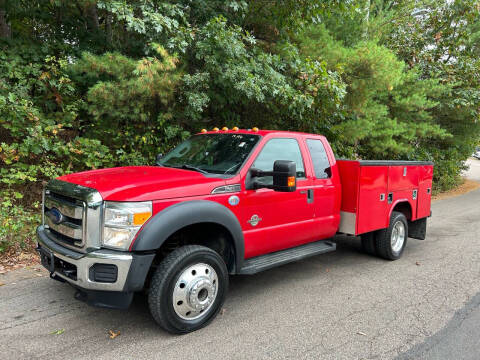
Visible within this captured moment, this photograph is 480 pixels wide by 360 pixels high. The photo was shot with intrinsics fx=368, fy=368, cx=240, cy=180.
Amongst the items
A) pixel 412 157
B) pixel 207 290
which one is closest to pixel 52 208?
pixel 207 290

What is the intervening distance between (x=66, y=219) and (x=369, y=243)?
4.50 metres

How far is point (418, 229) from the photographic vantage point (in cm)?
668

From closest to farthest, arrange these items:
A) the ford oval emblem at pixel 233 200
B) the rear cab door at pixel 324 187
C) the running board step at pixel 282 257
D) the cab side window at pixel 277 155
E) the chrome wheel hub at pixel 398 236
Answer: the ford oval emblem at pixel 233 200 < the running board step at pixel 282 257 < the cab side window at pixel 277 155 < the rear cab door at pixel 324 187 < the chrome wheel hub at pixel 398 236

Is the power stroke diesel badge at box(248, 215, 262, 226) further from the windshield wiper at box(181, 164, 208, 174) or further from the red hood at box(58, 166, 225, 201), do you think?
the windshield wiper at box(181, 164, 208, 174)

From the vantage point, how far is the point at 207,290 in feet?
11.5

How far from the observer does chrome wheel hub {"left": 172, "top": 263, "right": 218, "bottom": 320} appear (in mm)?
3344

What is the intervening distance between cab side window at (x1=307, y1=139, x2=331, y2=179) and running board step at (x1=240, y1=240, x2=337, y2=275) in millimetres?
918

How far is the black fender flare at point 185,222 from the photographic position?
10.3ft

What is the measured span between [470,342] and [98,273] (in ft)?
11.1

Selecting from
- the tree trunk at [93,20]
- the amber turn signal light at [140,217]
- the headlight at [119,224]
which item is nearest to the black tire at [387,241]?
the amber turn signal light at [140,217]

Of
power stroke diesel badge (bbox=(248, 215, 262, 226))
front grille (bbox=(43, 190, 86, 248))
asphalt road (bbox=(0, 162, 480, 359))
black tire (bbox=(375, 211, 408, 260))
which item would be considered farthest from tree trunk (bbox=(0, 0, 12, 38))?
black tire (bbox=(375, 211, 408, 260))

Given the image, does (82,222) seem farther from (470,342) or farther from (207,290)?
(470,342)

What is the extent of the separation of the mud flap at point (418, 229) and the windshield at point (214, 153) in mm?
4019

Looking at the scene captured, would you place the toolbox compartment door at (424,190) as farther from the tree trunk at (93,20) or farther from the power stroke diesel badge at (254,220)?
the tree trunk at (93,20)
